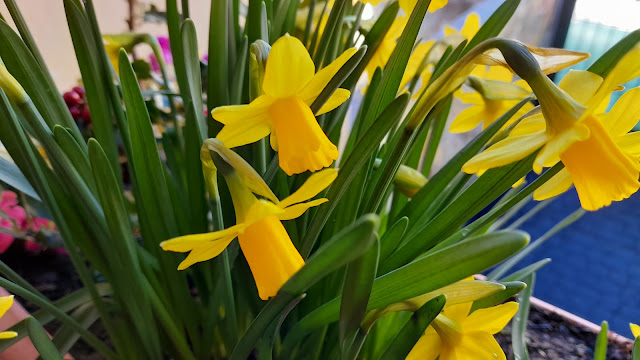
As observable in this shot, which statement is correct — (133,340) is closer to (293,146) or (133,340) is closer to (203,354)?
(203,354)

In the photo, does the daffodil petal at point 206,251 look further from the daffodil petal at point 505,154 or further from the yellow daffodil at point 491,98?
the yellow daffodil at point 491,98

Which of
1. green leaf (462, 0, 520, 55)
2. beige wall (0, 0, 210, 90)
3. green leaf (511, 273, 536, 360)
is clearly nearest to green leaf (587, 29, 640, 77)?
green leaf (462, 0, 520, 55)

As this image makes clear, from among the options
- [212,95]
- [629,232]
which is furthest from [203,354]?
[629,232]

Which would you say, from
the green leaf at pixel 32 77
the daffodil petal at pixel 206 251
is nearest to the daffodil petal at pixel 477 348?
the daffodil petal at pixel 206 251

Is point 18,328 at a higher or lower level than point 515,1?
lower

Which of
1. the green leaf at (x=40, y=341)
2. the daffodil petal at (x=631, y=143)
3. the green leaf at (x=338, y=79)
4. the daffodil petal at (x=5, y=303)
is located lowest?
the green leaf at (x=40, y=341)

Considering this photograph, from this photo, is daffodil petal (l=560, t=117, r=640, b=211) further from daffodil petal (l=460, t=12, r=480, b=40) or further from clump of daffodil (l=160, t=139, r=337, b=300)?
daffodil petal (l=460, t=12, r=480, b=40)
